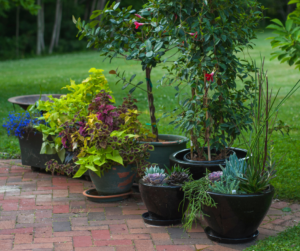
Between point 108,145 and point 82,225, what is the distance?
30.6 inches

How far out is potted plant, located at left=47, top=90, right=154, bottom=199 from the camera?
3.60m

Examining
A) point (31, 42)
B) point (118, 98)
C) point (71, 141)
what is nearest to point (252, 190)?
point (71, 141)

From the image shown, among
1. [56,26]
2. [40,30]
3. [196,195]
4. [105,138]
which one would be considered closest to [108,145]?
[105,138]

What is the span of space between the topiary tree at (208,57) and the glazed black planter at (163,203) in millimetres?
594

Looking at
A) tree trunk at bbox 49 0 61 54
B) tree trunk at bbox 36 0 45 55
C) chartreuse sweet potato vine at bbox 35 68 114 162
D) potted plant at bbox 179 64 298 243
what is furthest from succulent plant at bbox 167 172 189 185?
tree trunk at bbox 49 0 61 54

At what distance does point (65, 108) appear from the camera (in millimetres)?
4250

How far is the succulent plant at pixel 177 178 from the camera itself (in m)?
3.15

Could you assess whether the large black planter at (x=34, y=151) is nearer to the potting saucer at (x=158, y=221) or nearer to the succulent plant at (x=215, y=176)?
the potting saucer at (x=158, y=221)

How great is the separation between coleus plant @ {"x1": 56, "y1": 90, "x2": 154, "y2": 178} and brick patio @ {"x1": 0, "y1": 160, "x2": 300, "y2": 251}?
1.18ft

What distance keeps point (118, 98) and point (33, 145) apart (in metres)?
6.61

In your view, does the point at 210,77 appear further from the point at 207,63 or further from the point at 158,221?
the point at 158,221

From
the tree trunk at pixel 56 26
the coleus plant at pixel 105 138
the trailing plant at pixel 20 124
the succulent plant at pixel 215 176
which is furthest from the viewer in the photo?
the tree trunk at pixel 56 26

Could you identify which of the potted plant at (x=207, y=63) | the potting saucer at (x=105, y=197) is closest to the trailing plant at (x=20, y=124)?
the potting saucer at (x=105, y=197)

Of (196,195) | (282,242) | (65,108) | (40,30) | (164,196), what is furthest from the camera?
(40,30)
